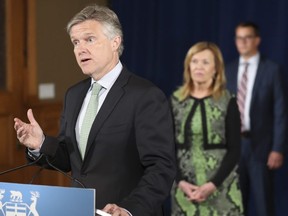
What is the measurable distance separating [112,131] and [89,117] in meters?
0.10

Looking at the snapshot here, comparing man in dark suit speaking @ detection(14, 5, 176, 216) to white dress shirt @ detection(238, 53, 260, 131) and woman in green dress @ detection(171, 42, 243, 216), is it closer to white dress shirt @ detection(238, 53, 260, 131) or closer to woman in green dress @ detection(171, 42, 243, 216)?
woman in green dress @ detection(171, 42, 243, 216)

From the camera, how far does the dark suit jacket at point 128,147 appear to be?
161cm

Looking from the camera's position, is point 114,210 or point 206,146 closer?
point 114,210

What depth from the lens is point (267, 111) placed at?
438cm

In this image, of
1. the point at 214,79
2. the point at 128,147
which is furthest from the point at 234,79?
the point at 128,147

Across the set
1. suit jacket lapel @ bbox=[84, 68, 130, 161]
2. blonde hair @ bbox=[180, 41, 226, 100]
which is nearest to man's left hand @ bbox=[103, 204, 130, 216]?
suit jacket lapel @ bbox=[84, 68, 130, 161]

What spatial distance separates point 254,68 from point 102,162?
9.57ft

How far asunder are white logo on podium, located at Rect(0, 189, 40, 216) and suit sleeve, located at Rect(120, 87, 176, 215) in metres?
0.26

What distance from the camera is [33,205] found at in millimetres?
1361

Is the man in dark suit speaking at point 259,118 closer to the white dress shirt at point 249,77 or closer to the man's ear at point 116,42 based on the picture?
the white dress shirt at point 249,77

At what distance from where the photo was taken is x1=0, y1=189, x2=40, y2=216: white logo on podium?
4.46ft

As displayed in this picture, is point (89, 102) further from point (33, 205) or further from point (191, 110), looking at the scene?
point (191, 110)

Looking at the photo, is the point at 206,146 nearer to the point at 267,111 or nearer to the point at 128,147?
the point at 267,111

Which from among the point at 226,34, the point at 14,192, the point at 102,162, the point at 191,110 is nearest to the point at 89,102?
the point at 102,162
